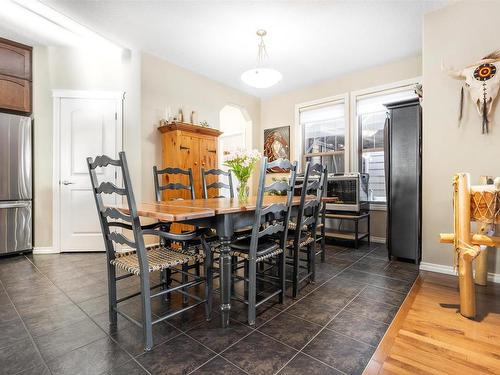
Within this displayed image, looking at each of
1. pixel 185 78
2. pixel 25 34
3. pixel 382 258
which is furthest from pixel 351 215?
pixel 25 34

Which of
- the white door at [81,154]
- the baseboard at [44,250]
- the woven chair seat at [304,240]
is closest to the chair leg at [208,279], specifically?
the woven chair seat at [304,240]

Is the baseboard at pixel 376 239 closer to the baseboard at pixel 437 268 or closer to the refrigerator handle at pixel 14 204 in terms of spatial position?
the baseboard at pixel 437 268

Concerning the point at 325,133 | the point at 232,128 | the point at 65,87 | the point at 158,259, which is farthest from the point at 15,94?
the point at 325,133

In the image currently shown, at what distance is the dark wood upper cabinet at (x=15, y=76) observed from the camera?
3.29m

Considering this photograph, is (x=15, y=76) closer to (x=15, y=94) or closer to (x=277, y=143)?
(x=15, y=94)

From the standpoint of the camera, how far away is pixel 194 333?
164 cm

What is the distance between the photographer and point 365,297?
215 centimetres

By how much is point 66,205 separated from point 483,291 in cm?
472

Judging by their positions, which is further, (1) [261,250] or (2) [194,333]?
(1) [261,250]

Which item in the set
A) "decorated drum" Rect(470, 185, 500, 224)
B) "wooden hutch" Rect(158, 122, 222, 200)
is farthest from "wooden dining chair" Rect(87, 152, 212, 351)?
"wooden hutch" Rect(158, 122, 222, 200)

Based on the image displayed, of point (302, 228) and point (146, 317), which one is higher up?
point (302, 228)

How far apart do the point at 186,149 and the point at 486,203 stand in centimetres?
333

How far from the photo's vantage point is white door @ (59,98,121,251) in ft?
11.7

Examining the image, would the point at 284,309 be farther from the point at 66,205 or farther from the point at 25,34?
the point at 25,34
